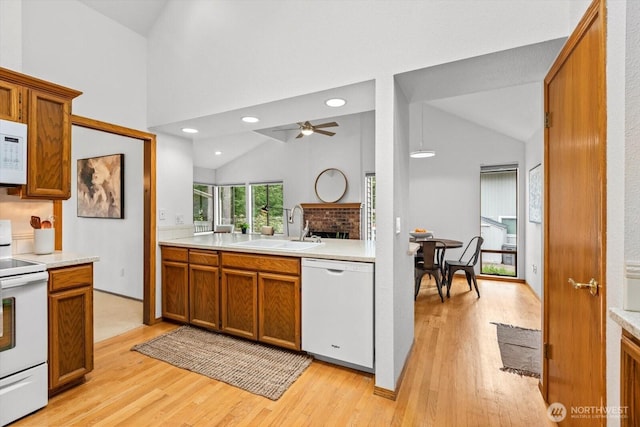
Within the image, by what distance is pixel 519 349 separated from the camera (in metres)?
2.72

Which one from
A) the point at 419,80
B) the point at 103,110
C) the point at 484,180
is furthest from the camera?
the point at 484,180

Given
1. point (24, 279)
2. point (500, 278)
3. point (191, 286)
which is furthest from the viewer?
point (500, 278)

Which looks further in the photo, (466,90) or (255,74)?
(255,74)

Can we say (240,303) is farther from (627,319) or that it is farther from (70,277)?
(627,319)

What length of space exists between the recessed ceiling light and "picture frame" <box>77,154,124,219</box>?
9.91ft

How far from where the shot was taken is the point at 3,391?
1705 millimetres

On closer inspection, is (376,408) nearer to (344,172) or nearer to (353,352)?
(353,352)

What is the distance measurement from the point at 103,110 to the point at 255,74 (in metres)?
1.51

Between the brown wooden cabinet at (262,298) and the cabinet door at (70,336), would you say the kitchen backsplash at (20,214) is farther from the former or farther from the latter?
the brown wooden cabinet at (262,298)

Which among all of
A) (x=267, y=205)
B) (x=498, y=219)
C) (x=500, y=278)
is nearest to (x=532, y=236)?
→ (x=500, y=278)

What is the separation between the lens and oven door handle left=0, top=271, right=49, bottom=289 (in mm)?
1687

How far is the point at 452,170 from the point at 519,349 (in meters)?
3.88

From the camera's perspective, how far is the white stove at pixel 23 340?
171 cm

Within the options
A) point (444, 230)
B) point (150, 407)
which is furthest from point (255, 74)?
point (444, 230)
